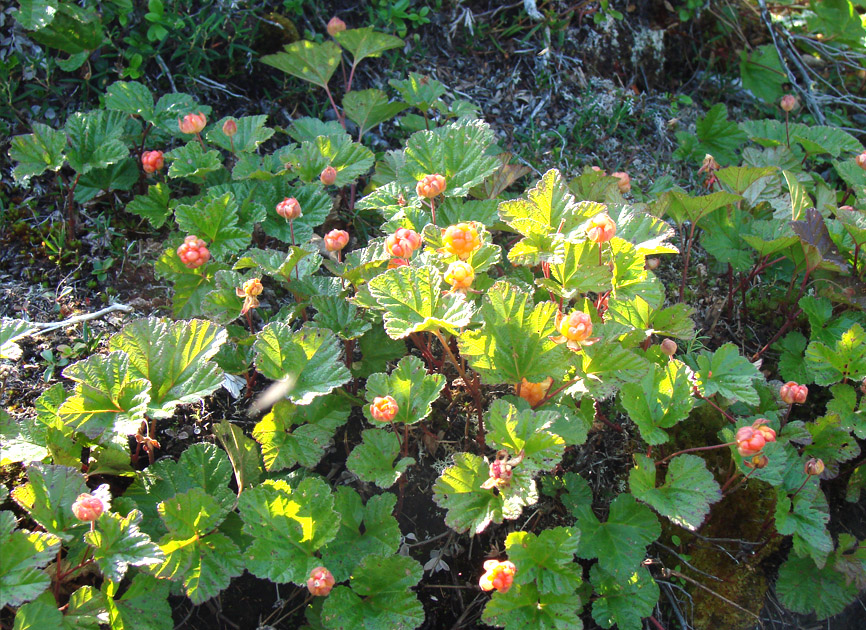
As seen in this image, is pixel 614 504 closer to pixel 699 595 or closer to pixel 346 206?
pixel 699 595

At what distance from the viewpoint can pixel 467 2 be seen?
327 centimetres

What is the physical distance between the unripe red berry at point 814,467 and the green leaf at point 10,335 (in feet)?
7.19

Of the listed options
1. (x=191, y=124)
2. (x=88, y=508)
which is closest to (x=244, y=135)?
(x=191, y=124)

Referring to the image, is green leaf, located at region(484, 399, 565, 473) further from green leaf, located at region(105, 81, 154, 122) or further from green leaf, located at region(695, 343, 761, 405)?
green leaf, located at region(105, 81, 154, 122)

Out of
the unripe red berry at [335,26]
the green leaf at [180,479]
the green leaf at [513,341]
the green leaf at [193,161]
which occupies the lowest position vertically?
the green leaf at [180,479]

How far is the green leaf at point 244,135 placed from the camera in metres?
2.53

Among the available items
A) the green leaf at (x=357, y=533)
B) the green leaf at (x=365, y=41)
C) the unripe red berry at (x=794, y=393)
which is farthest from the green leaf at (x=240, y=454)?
the green leaf at (x=365, y=41)

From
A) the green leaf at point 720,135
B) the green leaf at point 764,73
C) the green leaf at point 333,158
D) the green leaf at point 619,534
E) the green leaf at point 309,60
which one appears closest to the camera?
the green leaf at point 619,534

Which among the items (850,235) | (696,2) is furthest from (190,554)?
(696,2)

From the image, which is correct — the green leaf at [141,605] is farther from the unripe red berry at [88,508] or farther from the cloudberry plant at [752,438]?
the cloudberry plant at [752,438]

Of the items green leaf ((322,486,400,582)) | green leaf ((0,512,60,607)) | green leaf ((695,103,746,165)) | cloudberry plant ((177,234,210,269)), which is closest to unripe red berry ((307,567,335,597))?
green leaf ((322,486,400,582))

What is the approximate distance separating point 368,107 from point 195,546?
6.05ft

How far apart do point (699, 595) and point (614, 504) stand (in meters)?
0.40

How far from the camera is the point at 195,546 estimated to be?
169 centimetres
